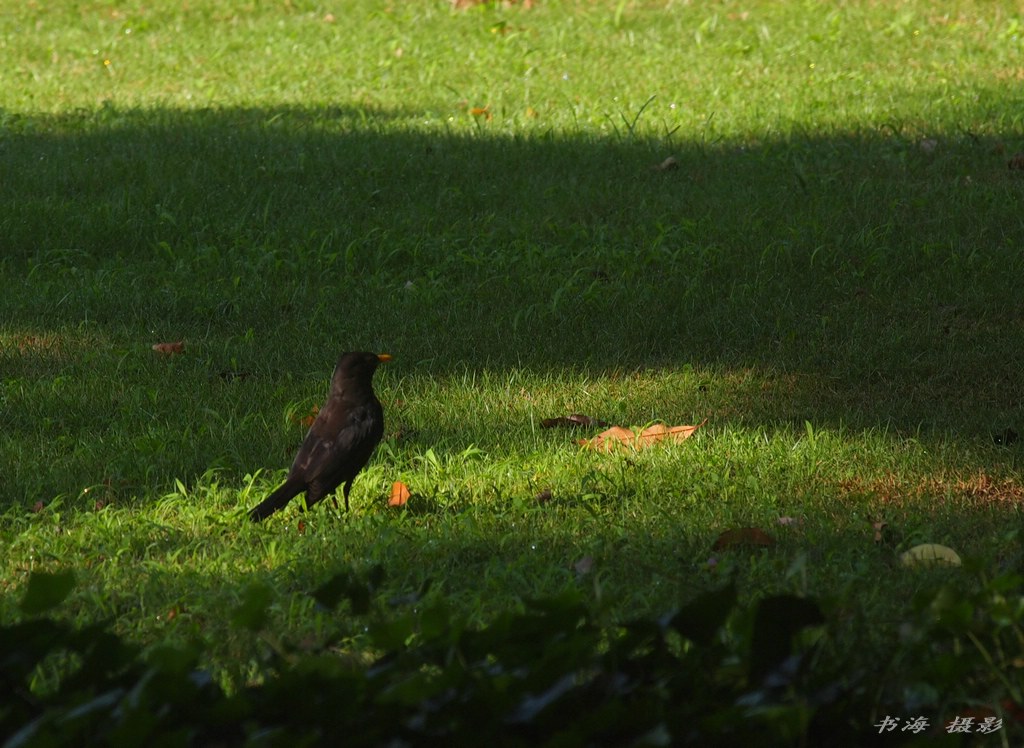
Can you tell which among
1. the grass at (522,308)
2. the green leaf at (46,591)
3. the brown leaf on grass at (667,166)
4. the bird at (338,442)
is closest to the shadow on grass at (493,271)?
the grass at (522,308)

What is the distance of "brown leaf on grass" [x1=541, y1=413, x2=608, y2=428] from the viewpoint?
5.29 metres

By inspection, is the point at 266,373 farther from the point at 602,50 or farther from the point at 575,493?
the point at 602,50

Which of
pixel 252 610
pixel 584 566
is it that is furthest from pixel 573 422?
pixel 252 610

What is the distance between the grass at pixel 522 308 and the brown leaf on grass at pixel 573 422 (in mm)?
64

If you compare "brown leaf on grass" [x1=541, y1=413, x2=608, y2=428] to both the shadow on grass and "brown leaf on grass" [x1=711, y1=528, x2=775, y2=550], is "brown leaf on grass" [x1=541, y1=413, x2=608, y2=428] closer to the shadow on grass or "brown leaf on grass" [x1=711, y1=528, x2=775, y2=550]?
the shadow on grass

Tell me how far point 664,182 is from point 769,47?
3962 millimetres

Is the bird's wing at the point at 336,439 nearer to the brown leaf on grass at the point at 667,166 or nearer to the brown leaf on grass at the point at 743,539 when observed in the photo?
the brown leaf on grass at the point at 743,539

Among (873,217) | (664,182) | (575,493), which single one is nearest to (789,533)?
(575,493)

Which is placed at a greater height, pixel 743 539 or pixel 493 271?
pixel 743 539

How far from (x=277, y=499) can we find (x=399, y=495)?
48 centimetres

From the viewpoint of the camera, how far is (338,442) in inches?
171

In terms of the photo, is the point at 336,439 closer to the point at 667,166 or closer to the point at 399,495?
the point at 399,495

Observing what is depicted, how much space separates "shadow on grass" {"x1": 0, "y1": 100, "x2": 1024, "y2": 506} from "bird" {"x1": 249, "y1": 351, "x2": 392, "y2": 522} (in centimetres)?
60

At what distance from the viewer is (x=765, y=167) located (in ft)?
28.0
